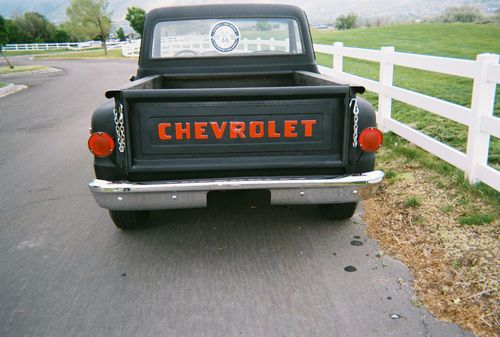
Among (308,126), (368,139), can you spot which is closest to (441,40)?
(368,139)

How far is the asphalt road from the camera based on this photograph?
2975 mm

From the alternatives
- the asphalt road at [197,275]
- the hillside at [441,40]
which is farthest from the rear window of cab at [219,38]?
the hillside at [441,40]

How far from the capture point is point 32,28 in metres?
84.6

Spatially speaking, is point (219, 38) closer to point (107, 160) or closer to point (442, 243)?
point (107, 160)

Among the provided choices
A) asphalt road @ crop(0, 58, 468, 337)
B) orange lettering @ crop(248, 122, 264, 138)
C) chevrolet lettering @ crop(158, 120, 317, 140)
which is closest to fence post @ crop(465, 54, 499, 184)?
asphalt road @ crop(0, 58, 468, 337)

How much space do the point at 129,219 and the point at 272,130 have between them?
62.6 inches

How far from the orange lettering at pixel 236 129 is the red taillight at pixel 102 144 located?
2.88ft

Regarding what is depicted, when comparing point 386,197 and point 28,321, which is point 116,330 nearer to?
point 28,321

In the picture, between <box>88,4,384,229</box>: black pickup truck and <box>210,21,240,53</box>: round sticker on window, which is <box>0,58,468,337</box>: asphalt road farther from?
<box>210,21,240,53</box>: round sticker on window

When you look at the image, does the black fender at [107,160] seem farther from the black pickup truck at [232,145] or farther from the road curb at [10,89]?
the road curb at [10,89]

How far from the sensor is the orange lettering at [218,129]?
358cm

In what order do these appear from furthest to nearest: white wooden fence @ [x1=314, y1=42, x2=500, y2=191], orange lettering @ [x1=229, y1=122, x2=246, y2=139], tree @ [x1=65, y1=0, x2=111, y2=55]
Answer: tree @ [x1=65, y1=0, x2=111, y2=55]
white wooden fence @ [x1=314, y1=42, x2=500, y2=191]
orange lettering @ [x1=229, y1=122, x2=246, y2=139]

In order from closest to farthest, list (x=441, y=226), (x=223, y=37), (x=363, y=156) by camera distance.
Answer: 1. (x=363, y=156)
2. (x=441, y=226)
3. (x=223, y=37)

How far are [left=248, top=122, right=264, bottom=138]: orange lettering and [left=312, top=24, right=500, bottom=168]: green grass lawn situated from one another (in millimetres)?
3405
